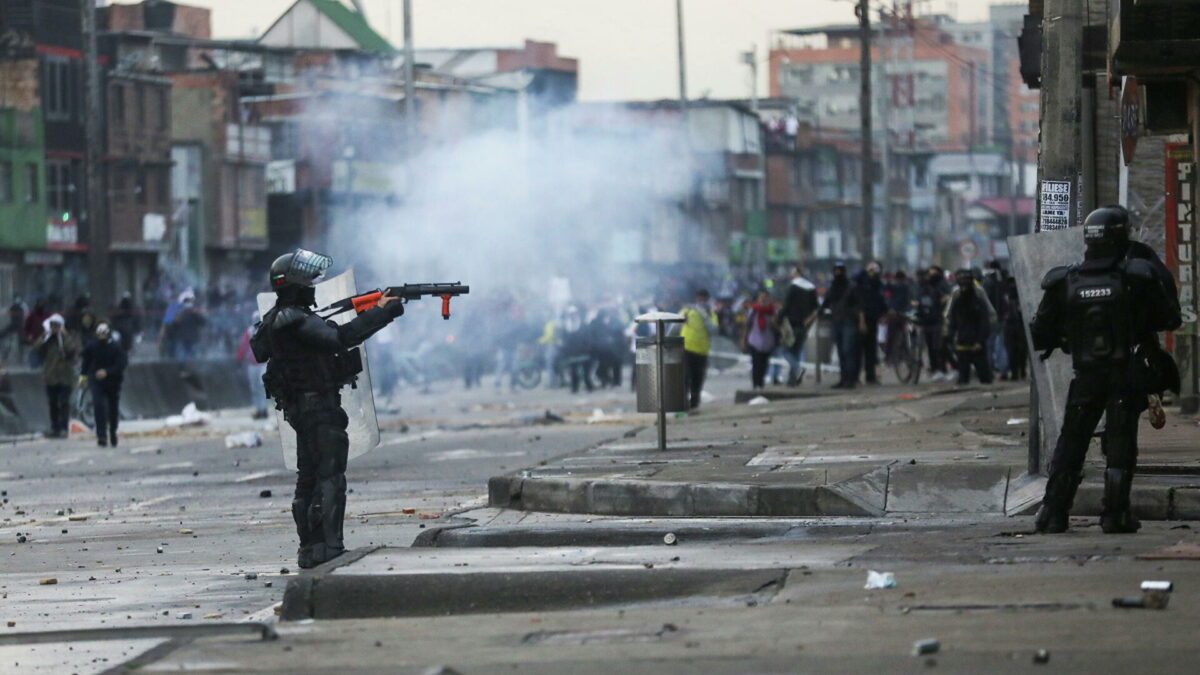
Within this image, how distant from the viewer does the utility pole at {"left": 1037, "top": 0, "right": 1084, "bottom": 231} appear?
12.3 meters

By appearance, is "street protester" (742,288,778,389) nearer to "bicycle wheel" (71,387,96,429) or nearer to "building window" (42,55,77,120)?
"bicycle wheel" (71,387,96,429)

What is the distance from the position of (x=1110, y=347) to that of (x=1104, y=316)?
0.50ft

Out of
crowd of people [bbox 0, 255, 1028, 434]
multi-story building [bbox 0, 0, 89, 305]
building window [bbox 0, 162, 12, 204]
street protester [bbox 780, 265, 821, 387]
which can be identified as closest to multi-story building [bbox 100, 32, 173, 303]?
multi-story building [bbox 0, 0, 89, 305]

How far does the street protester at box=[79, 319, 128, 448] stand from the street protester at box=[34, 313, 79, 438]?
3.49 ft

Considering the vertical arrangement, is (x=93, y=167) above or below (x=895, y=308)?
above

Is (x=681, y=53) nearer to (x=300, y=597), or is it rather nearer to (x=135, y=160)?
(x=135, y=160)

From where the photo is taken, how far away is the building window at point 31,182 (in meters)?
62.7

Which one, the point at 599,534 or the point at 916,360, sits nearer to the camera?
the point at 599,534

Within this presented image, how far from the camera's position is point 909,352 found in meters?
29.2

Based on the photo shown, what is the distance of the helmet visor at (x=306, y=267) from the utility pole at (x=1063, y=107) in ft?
13.6

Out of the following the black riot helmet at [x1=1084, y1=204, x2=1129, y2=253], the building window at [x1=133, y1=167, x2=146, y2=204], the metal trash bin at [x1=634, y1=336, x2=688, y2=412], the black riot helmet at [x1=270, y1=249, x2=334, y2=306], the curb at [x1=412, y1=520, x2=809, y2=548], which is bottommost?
the curb at [x1=412, y1=520, x2=809, y2=548]

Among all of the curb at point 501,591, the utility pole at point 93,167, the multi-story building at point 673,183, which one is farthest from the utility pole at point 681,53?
the curb at point 501,591

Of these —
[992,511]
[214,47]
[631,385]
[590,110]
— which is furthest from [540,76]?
[992,511]

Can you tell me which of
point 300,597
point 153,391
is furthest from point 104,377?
point 300,597
